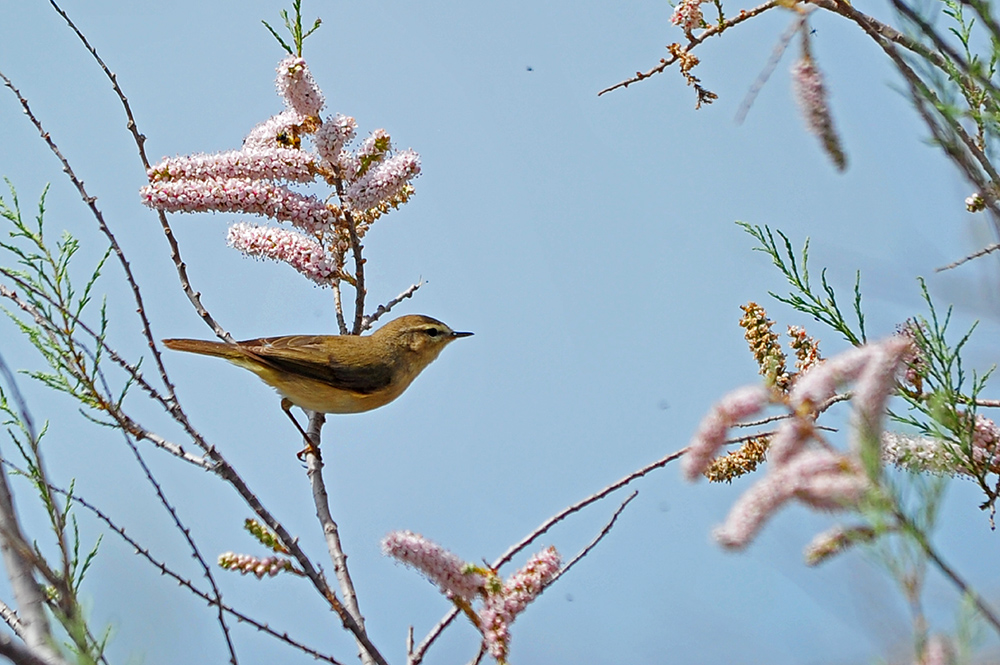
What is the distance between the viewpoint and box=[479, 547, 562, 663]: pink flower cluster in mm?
2252

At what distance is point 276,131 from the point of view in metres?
3.96

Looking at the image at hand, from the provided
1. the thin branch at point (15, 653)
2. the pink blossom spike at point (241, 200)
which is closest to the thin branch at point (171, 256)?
the pink blossom spike at point (241, 200)

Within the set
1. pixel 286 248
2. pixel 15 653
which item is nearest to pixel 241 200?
pixel 286 248

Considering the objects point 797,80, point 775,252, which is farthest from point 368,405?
point 797,80

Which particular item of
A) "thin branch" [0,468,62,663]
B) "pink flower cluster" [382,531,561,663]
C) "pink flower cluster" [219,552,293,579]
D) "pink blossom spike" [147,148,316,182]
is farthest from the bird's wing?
"pink flower cluster" [382,531,561,663]

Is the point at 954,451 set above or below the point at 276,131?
below

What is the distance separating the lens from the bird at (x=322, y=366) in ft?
15.3

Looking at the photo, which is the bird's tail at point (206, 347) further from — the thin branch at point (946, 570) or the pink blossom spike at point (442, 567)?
the thin branch at point (946, 570)

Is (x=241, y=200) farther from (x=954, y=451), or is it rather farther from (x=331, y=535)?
(x=954, y=451)

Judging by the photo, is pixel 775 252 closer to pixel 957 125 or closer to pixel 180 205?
pixel 957 125

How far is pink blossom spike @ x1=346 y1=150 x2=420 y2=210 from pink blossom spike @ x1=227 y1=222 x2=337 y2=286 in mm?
285

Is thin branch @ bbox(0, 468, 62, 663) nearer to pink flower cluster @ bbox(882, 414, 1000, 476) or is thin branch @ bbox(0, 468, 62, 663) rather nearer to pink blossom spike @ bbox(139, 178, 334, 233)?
pink blossom spike @ bbox(139, 178, 334, 233)

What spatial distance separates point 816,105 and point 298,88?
2111mm

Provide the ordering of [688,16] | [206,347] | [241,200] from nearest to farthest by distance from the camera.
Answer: [688,16], [241,200], [206,347]
